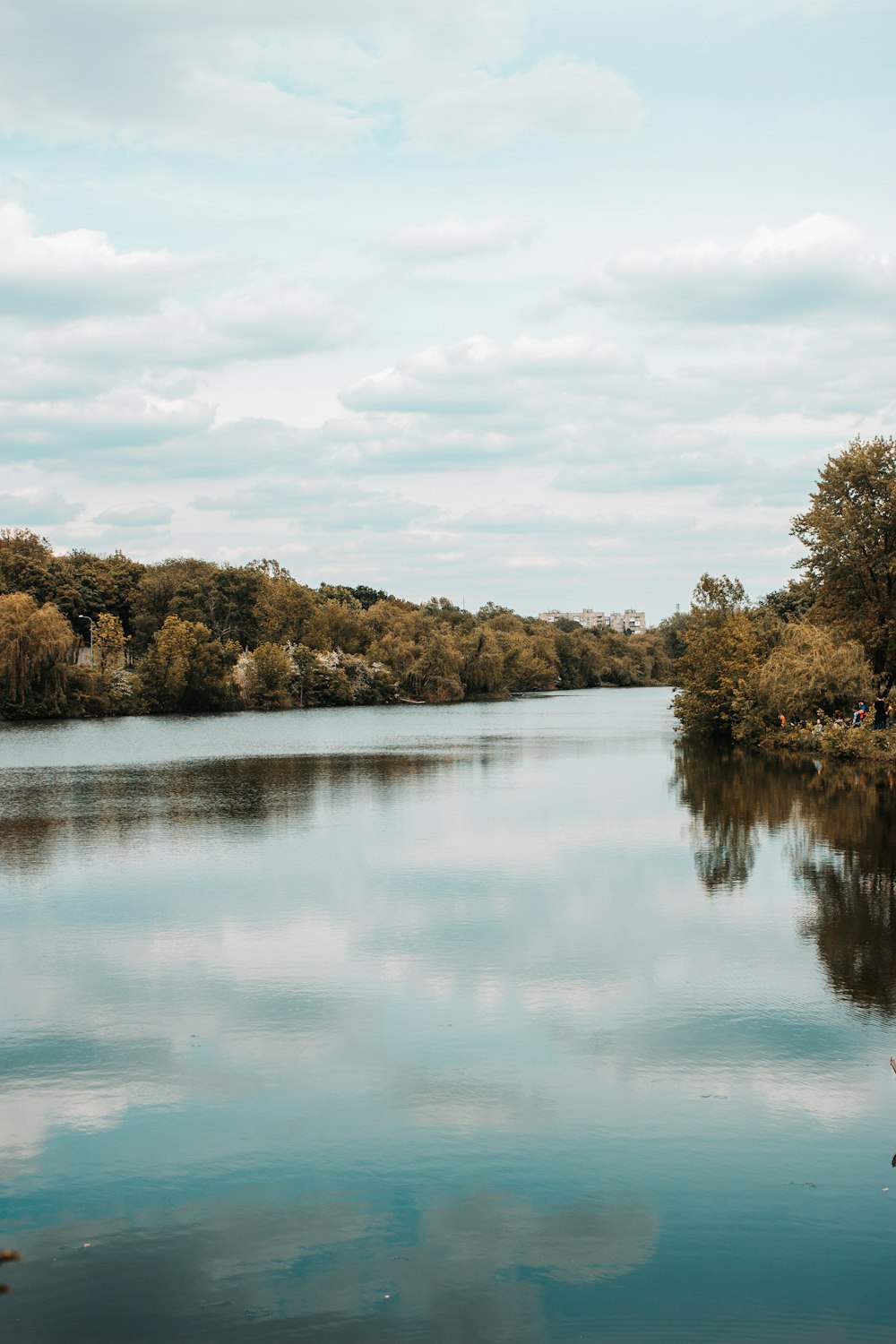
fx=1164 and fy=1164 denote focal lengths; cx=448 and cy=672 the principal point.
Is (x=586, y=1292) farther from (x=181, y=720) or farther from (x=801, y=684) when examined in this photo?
(x=181, y=720)

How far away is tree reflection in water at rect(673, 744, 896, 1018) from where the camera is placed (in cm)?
1390

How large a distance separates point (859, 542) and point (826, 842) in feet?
69.9

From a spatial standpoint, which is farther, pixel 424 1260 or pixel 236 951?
pixel 236 951

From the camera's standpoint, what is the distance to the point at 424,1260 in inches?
281

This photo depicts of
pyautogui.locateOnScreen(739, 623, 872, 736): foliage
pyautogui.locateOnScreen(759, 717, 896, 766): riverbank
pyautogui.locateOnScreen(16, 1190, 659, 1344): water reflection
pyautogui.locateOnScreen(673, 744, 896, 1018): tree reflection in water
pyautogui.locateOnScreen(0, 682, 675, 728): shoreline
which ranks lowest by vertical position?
pyautogui.locateOnScreen(16, 1190, 659, 1344): water reflection

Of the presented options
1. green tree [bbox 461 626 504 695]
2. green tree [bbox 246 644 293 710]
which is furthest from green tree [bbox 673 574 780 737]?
green tree [bbox 461 626 504 695]

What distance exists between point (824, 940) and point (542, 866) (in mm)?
6183

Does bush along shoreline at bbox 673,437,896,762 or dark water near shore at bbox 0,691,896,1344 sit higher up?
bush along shoreline at bbox 673,437,896,762

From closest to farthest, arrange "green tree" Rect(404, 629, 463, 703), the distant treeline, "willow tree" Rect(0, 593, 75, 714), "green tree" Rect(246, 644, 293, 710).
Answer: "willow tree" Rect(0, 593, 75, 714), the distant treeline, "green tree" Rect(246, 644, 293, 710), "green tree" Rect(404, 629, 463, 703)

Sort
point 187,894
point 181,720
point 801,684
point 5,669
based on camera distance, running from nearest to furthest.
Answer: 1. point 187,894
2. point 801,684
3. point 5,669
4. point 181,720

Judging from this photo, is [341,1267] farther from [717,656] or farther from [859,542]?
[717,656]

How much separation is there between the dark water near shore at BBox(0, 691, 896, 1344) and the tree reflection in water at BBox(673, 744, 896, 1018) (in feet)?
0.33

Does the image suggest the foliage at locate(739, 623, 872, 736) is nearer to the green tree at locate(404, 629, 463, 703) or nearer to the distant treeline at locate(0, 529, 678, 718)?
the distant treeline at locate(0, 529, 678, 718)

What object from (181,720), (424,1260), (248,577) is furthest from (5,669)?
(424,1260)
